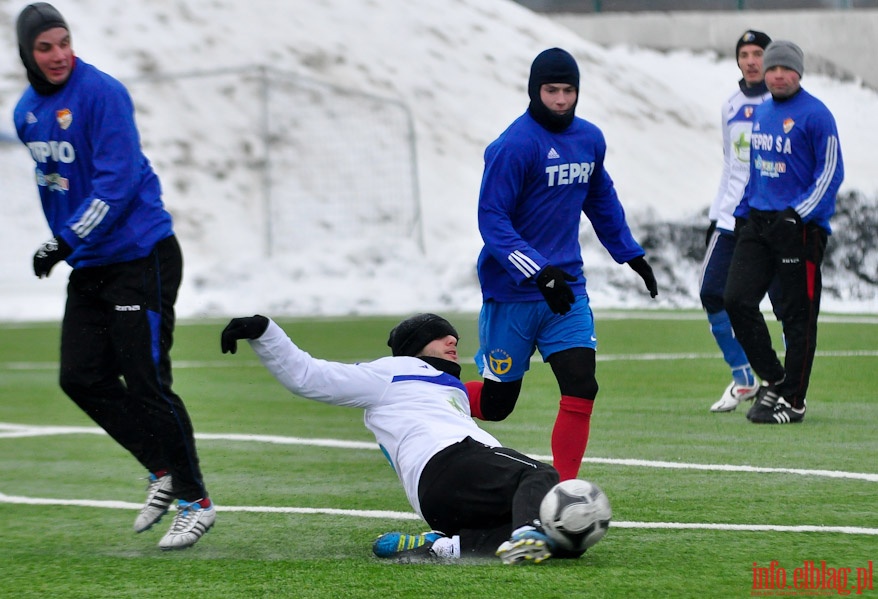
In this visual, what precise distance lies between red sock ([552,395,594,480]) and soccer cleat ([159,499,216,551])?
61.5 inches

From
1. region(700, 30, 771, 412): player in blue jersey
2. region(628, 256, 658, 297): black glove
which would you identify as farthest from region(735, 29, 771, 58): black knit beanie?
region(628, 256, 658, 297): black glove

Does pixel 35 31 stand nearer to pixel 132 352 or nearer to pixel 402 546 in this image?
pixel 132 352

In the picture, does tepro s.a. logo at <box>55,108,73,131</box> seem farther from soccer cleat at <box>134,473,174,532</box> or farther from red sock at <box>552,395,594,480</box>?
red sock at <box>552,395,594,480</box>

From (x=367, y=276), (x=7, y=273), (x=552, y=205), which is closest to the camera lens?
(x=552, y=205)

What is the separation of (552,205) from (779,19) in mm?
26264

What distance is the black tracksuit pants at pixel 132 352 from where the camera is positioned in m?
6.27

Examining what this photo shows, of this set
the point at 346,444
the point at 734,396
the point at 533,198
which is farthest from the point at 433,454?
the point at 734,396

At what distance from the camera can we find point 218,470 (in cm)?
819

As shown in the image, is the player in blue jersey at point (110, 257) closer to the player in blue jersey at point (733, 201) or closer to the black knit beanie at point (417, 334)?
the black knit beanie at point (417, 334)

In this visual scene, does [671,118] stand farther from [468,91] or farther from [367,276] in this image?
[367,276]

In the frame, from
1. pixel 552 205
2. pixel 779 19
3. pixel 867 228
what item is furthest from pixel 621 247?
pixel 779 19

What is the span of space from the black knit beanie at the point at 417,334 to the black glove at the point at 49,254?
1.37m

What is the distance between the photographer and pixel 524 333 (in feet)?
23.1

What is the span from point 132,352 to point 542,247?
1936mm
